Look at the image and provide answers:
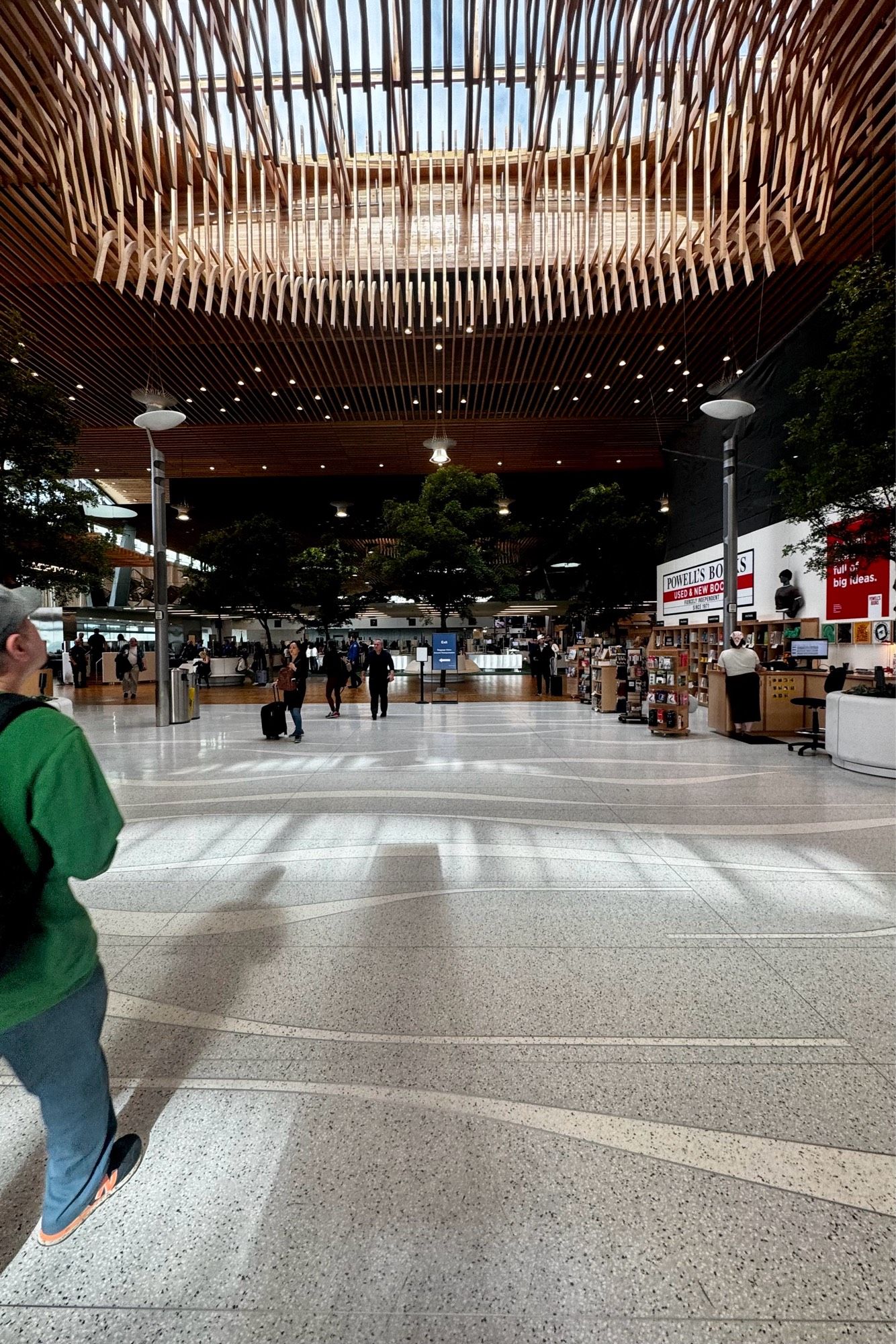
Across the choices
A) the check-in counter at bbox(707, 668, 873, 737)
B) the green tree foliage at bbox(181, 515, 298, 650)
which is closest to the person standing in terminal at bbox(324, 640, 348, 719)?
the check-in counter at bbox(707, 668, 873, 737)

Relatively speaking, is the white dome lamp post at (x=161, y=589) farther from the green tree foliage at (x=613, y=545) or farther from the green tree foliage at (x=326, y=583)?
the green tree foliage at (x=613, y=545)

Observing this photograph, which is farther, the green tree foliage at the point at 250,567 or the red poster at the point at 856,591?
the green tree foliage at the point at 250,567

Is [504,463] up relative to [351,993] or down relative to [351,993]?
up

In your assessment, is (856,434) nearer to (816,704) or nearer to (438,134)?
(816,704)

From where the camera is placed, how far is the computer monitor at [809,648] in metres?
10.2

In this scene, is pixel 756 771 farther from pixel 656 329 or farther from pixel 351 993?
pixel 656 329

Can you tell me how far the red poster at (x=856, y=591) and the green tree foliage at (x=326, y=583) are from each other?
54.3 feet

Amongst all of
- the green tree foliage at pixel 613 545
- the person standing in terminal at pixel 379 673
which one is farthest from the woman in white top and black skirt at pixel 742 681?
the green tree foliage at pixel 613 545

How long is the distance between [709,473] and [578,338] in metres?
6.19

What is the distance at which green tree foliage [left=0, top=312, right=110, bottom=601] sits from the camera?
10344 mm

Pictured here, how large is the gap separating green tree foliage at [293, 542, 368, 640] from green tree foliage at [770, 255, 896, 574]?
18.3m

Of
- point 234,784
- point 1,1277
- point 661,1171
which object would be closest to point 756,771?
point 234,784

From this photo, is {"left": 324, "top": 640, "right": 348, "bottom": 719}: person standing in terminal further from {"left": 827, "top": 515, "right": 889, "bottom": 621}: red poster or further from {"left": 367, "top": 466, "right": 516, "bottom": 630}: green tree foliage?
{"left": 827, "top": 515, "right": 889, "bottom": 621}: red poster

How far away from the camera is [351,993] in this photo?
271 cm
